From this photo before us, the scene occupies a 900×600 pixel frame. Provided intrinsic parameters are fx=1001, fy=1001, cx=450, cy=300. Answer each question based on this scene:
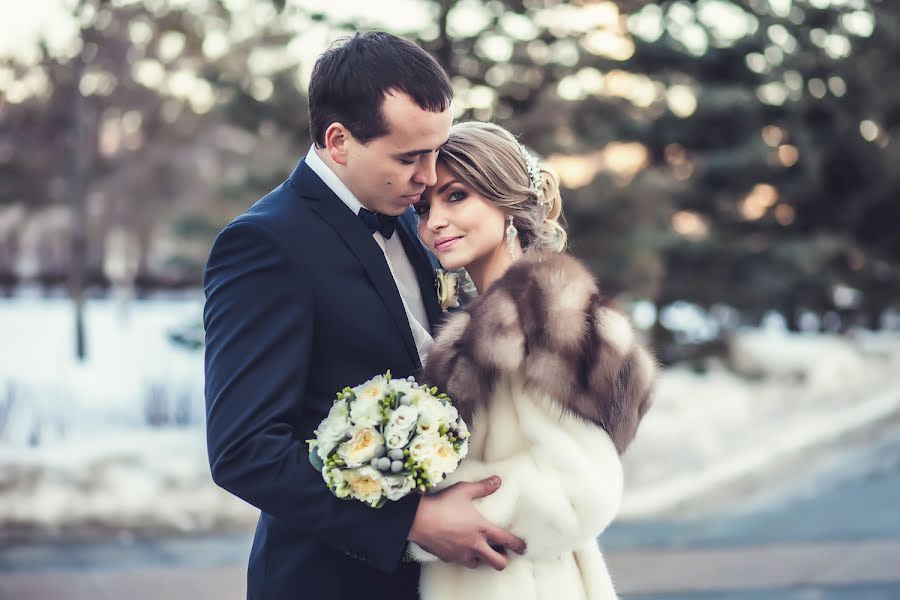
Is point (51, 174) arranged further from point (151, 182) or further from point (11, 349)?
point (11, 349)

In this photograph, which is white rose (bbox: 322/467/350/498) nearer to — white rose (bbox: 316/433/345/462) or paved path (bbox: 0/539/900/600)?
white rose (bbox: 316/433/345/462)

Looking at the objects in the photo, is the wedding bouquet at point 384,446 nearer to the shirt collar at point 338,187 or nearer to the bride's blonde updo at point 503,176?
the shirt collar at point 338,187

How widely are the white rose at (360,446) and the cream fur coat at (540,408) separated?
0.23m

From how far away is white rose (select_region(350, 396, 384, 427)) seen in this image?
7.06 ft

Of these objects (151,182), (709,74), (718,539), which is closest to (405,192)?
(718,539)

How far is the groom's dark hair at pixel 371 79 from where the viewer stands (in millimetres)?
2283

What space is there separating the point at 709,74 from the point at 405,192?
36.9 feet

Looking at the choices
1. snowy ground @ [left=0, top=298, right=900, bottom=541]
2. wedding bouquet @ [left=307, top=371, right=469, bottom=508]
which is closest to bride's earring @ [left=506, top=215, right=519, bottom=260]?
wedding bouquet @ [left=307, top=371, right=469, bottom=508]

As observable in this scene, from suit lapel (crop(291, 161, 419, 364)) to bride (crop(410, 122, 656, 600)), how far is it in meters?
0.12

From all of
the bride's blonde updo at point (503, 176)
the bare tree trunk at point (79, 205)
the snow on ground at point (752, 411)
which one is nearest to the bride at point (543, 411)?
the bride's blonde updo at point (503, 176)

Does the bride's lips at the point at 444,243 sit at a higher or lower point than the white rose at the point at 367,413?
higher

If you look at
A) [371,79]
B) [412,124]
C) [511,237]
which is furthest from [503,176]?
[371,79]

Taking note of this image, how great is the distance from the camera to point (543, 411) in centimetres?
234

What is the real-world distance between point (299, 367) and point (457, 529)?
0.50 metres
